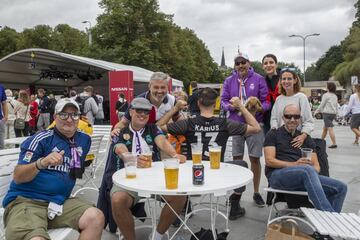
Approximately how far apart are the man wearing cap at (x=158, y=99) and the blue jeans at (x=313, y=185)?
1.29 metres

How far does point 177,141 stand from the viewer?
12.9 ft

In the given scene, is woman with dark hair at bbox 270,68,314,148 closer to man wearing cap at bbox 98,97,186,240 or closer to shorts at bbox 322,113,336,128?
Answer: man wearing cap at bbox 98,97,186,240

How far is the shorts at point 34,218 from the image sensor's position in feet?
7.78

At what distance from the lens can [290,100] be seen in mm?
4156

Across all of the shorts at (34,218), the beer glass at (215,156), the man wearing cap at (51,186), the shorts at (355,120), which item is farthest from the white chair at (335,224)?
the shorts at (355,120)

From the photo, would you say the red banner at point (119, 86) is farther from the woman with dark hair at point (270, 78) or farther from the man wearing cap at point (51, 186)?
the man wearing cap at point (51, 186)

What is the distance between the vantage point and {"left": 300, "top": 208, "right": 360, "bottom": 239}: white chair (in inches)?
100

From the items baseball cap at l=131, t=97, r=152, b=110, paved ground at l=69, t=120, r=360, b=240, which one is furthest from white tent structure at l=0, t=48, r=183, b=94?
baseball cap at l=131, t=97, r=152, b=110

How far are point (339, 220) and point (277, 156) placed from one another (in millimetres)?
1061

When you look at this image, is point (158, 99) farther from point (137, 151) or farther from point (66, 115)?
point (66, 115)

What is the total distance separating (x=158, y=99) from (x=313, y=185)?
1773 mm

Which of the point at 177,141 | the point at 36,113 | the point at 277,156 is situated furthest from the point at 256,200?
the point at 36,113

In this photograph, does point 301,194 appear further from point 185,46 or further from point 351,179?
point 185,46

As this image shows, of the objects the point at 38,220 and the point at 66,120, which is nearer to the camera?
the point at 38,220
